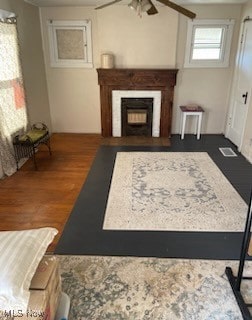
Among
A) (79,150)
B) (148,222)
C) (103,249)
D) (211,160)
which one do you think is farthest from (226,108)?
(103,249)

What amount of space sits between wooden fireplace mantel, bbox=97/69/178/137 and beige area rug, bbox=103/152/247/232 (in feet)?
4.23

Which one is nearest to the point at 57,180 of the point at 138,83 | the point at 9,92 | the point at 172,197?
the point at 9,92

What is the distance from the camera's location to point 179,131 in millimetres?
5328

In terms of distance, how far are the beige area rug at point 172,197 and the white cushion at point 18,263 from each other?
45.4 inches

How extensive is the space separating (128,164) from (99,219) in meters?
1.39

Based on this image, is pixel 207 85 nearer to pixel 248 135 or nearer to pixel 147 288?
pixel 248 135

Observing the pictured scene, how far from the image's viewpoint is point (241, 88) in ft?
14.6

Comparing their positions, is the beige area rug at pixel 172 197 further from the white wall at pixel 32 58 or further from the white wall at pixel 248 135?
the white wall at pixel 32 58

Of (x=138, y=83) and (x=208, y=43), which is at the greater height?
(x=208, y=43)

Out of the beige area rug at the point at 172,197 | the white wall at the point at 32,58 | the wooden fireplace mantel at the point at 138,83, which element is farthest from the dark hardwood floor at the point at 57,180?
the white wall at the point at 32,58

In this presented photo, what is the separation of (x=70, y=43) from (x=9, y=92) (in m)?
1.82

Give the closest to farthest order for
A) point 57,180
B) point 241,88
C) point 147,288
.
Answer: point 147,288 → point 57,180 → point 241,88

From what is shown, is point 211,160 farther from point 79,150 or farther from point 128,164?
point 79,150

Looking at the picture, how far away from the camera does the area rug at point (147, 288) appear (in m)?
1.66
